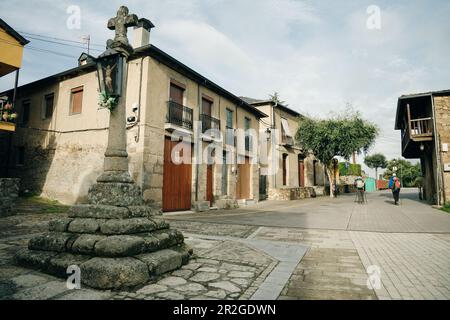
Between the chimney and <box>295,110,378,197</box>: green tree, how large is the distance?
13.5 metres

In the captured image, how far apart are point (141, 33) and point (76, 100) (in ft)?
14.2

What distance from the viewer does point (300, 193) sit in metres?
19.3

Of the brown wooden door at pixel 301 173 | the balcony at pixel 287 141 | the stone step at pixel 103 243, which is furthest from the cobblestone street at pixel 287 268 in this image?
the brown wooden door at pixel 301 173

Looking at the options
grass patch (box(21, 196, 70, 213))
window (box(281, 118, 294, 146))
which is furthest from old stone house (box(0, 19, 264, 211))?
window (box(281, 118, 294, 146))

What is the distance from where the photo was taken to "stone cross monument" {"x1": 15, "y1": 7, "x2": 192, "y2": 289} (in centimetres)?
279

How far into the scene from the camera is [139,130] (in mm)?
9547

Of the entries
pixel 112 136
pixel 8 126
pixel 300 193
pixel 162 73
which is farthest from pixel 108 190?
pixel 300 193

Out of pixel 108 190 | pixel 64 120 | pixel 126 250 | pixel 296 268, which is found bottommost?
pixel 296 268

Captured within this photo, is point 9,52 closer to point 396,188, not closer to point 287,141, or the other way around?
point 287,141

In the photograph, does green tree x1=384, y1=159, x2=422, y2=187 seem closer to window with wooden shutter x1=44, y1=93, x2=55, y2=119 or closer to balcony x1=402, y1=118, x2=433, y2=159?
balcony x1=402, y1=118, x2=433, y2=159

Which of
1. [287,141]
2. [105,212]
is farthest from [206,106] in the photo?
[105,212]

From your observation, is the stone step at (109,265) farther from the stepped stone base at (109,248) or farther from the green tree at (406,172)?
the green tree at (406,172)
